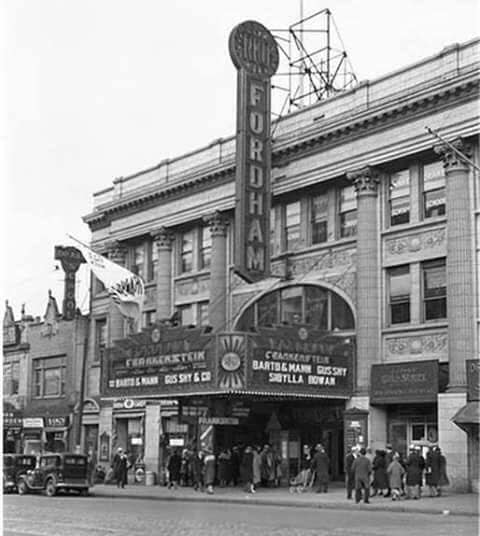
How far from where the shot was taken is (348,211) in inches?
1506

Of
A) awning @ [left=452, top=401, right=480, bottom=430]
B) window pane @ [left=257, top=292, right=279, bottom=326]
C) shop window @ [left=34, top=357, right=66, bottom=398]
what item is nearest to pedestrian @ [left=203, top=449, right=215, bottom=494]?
window pane @ [left=257, top=292, right=279, bottom=326]

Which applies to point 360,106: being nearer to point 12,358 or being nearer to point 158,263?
point 158,263

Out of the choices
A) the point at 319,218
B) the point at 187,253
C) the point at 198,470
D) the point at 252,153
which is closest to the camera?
the point at 198,470

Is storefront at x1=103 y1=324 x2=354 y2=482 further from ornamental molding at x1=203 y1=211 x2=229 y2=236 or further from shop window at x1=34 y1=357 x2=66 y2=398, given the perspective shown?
shop window at x1=34 y1=357 x2=66 y2=398

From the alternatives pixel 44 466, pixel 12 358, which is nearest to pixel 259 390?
pixel 44 466

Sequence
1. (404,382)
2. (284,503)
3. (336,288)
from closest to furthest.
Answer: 1. (284,503)
2. (404,382)
3. (336,288)

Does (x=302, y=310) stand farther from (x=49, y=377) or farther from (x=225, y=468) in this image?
(x=49, y=377)

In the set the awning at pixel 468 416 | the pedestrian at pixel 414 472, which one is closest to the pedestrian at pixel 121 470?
the pedestrian at pixel 414 472

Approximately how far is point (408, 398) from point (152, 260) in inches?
741

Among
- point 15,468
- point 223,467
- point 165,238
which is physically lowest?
point 15,468

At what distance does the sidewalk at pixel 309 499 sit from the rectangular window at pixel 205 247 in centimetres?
1149

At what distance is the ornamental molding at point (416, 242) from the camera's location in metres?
34.2

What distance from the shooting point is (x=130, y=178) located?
50250 mm

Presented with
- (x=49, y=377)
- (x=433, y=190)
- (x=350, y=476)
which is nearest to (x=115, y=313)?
(x=49, y=377)
